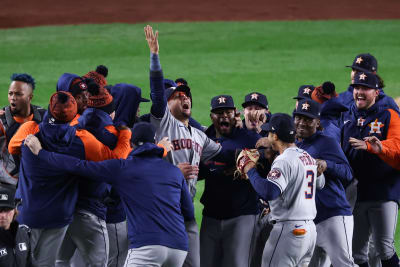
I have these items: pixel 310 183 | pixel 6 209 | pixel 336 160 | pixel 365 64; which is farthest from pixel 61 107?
pixel 365 64

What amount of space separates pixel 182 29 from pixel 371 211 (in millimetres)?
10994

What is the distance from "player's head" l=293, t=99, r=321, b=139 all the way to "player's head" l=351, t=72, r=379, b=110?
0.78 meters

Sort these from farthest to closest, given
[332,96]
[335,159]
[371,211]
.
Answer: [332,96] → [371,211] → [335,159]

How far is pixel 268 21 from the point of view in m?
17.4

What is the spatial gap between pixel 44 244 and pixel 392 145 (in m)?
3.08

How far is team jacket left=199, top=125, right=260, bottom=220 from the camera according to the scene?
234 inches

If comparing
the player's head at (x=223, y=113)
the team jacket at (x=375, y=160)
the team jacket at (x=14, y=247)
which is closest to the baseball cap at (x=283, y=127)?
the player's head at (x=223, y=113)

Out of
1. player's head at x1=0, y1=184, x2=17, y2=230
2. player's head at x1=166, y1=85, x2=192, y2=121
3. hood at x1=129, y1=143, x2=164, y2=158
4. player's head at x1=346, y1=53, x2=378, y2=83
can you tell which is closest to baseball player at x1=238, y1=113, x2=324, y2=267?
hood at x1=129, y1=143, x2=164, y2=158

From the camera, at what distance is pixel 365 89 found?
21.3 ft

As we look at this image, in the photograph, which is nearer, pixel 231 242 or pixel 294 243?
pixel 294 243

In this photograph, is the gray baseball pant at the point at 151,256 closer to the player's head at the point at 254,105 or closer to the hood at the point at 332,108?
the player's head at the point at 254,105

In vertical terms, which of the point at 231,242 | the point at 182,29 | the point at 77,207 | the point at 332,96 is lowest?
the point at 231,242

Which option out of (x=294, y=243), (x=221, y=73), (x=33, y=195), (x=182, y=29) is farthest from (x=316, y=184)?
(x=182, y=29)

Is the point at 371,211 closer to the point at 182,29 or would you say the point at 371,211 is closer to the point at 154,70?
the point at 154,70
